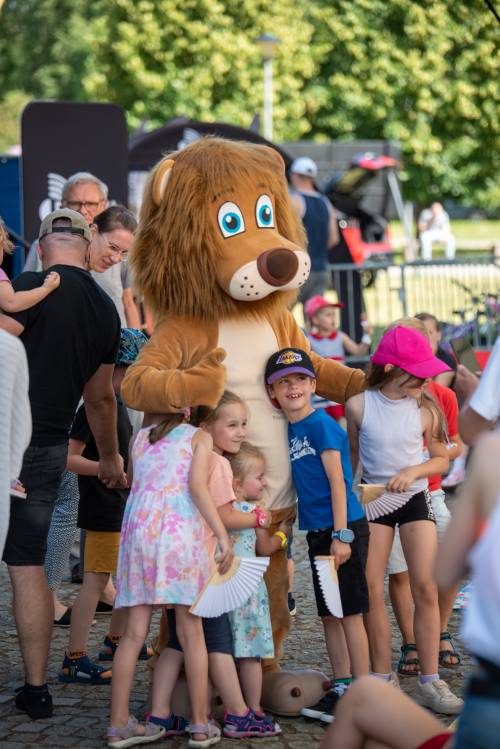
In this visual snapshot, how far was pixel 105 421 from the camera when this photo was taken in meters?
5.61

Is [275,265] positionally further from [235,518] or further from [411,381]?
[235,518]

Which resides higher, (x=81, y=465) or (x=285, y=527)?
(x=81, y=465)

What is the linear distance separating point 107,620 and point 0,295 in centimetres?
211

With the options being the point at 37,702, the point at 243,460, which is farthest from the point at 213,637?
the point at 37,702

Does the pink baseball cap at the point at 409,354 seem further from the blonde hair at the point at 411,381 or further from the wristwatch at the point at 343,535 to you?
the wristwatch at the point at 343,535

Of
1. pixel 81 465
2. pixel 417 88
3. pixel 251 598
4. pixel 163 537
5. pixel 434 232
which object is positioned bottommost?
pixel 251 598

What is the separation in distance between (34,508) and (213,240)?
4.10 feet

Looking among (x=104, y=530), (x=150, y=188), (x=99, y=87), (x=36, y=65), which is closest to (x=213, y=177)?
(x=150, y=188)

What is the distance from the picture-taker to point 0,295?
521cm

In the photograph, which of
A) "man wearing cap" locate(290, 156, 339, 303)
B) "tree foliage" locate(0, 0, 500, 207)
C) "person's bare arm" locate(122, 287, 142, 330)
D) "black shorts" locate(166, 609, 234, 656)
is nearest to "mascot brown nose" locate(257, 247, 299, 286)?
"black shorts" locate(166, 609, 234, 656)

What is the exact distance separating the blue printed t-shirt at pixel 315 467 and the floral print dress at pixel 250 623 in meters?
0.25

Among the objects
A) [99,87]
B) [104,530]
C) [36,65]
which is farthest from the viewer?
[36,65]

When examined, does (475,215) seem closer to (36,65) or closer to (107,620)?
(36,65)

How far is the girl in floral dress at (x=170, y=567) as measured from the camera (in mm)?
4648
